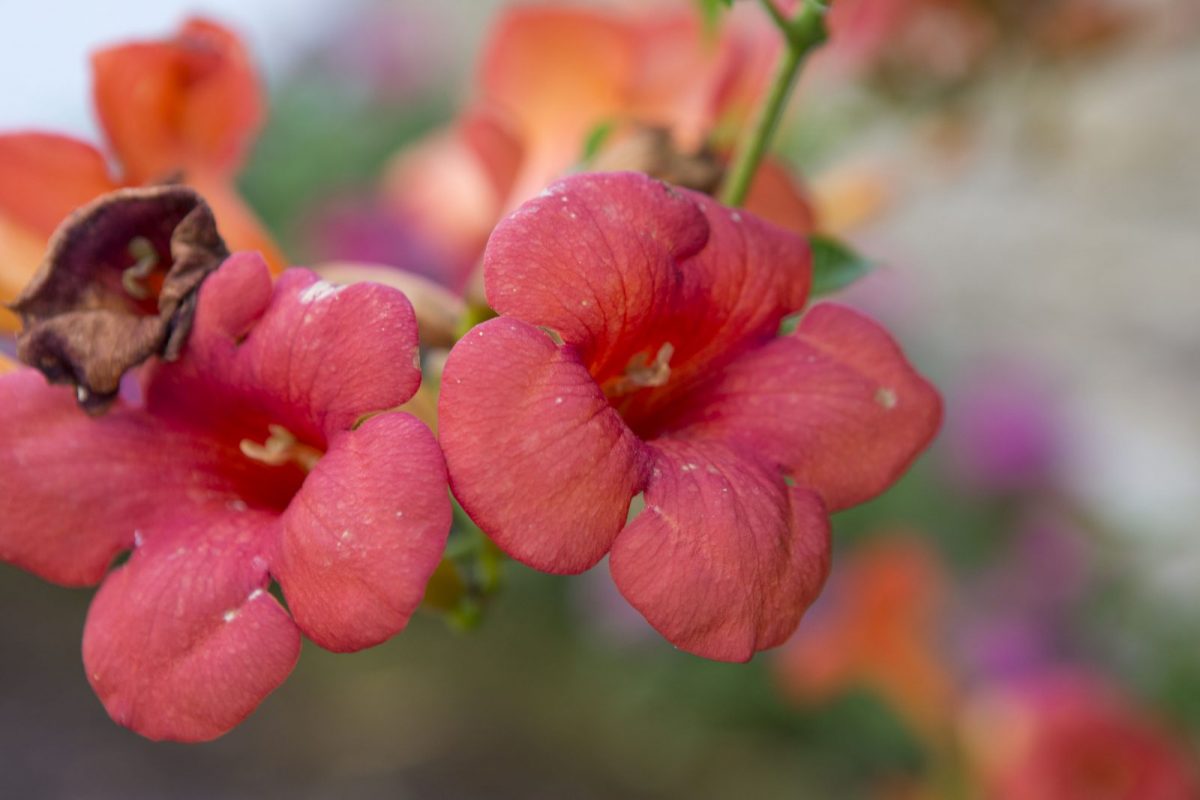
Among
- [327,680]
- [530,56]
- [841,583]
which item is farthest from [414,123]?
[530,56]

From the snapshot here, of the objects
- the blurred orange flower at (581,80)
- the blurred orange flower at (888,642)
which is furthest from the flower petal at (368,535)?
the blurred orange flower at (888,642)

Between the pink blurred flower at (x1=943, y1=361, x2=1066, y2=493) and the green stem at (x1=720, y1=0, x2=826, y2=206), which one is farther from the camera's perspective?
the pink blurred flower at (x1=943, y1=361, x2=1066, y2=493)

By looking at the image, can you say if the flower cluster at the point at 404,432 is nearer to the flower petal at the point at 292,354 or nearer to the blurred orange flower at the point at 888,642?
the flower petal at the point at 292,354

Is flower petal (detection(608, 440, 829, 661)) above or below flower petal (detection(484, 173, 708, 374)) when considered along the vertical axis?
below

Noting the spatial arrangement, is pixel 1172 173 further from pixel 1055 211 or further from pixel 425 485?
pixel 425 485

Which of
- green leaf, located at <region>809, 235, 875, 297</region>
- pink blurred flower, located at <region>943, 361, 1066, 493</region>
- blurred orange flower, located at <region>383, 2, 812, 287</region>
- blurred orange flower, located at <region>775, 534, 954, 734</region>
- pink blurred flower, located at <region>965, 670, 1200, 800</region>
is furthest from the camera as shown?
pink blurred flower, located at <region>943, 361, 1066, 493</region>

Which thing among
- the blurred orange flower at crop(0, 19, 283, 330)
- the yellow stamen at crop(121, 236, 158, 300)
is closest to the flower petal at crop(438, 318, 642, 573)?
the yellow stamen at crop(121, 236, 158, 300)

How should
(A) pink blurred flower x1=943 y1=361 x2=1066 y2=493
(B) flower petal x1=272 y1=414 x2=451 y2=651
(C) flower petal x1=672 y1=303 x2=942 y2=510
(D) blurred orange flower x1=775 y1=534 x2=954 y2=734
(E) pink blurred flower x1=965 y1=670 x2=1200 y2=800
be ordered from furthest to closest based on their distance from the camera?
1. (A) pink blurred flower x1=943 y1=361 x2=1066 y2=493
2. (D) blurred orange flower x1=775 y1=534 x2=954 y2=734
3. (E) pink blurred flower x1=965 y1=670 x2=1200 y2=800
4. (C) flower petal x1=672 y1=303 x2=942 y2=510
5. (B) flower petal x1=272 y1=414 x2=451 y2=651

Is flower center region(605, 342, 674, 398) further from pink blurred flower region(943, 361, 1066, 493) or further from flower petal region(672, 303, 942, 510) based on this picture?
pink blurred flower region(943, 361, 1066, 493)
